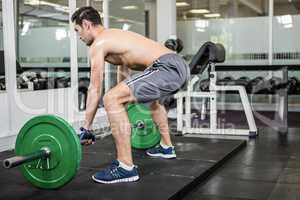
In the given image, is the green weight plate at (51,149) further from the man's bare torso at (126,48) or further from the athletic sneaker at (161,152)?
the athletic sneaker at (161,152)

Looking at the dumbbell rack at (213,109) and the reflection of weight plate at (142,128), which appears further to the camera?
the dumbbell rack at (213,109)

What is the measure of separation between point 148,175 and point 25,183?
81 centimetres

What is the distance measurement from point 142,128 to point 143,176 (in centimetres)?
78

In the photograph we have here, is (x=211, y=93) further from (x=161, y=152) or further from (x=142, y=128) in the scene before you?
(x=161, y=152)

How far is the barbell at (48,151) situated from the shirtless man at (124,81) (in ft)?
0.50

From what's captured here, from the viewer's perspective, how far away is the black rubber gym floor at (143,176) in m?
2.39

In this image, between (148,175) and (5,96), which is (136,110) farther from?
(5,96)

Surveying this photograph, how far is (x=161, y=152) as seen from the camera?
337cm

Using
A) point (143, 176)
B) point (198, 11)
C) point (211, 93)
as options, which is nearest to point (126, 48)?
point (143, 176)

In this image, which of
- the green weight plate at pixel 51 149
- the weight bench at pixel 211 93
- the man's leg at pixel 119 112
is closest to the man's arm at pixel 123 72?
the man's leg at pixel 119 112

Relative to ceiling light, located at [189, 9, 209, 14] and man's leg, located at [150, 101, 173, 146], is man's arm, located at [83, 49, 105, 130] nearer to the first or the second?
man's leg, located at [150, 101, 173, 146]

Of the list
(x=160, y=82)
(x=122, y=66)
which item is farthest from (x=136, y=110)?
(x=160, y=82)

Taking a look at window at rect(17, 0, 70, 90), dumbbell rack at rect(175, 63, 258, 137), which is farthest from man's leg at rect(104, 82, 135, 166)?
dumbbell rack at rect(175, 63, 258, 137)

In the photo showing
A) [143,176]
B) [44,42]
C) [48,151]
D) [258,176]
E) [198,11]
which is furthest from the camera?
[198,11]
